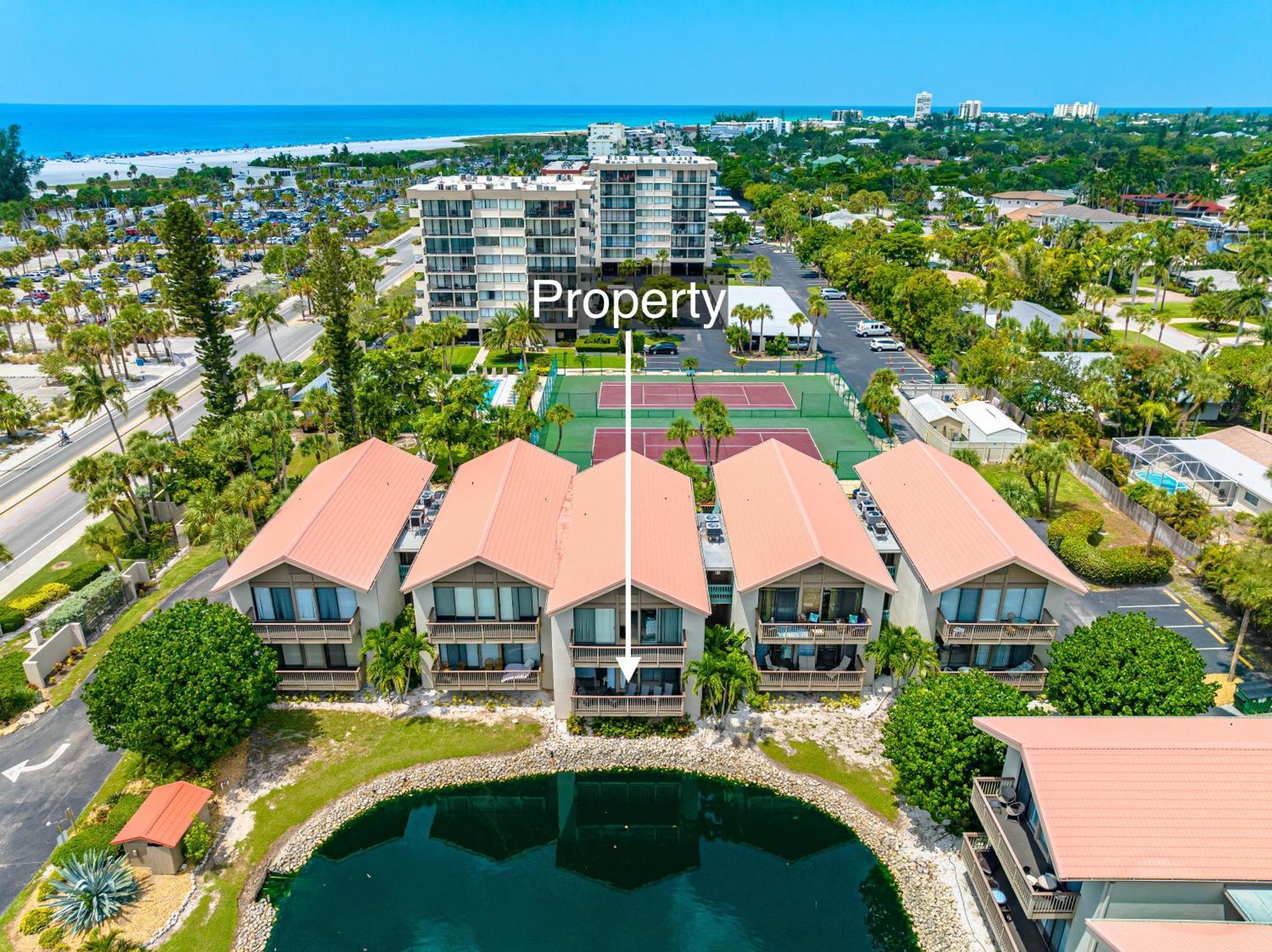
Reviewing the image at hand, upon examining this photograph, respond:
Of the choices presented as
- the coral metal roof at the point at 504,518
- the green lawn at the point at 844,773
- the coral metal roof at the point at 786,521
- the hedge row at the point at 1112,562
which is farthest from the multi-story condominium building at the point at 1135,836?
the hedge row at the point at 1112,562

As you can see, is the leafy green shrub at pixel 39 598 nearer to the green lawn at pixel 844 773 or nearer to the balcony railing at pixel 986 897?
the green lawn at pixel 844 773

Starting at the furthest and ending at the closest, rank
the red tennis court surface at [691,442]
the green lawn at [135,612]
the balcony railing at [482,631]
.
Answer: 1. the red tennis court surface at [691,442]
2. the green lawn at [135,612]
3. the balcony railing at [482,631]

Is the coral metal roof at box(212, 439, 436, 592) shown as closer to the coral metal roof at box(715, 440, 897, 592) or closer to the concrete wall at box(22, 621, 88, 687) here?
the concrete wall at box(22, 621, 88, 687)

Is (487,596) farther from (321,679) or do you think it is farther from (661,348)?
(661,348)

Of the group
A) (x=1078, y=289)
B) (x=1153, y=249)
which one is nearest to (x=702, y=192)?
(x=1078, y=289)

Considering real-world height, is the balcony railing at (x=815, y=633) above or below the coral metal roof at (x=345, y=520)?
below

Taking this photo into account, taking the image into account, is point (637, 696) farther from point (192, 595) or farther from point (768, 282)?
point (768, 282)

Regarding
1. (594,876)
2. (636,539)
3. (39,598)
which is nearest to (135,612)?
(39,598)
